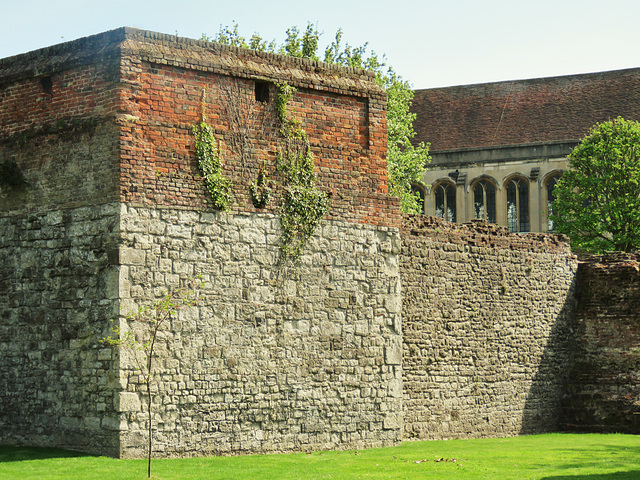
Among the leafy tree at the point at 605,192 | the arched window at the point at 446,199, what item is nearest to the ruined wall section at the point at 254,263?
the leafy tree at the point at 605,192

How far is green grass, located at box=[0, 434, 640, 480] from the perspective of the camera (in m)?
13.3

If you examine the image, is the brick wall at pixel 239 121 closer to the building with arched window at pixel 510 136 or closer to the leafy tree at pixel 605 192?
the leafy tree at pixel 605 192

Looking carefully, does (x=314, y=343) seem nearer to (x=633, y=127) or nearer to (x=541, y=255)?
(x=541, y=255)

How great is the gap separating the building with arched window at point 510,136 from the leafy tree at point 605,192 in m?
7.84

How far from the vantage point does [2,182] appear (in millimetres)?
16125

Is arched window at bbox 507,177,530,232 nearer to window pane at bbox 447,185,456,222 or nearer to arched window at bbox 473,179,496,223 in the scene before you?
arched window at bbox 473,179,496,223

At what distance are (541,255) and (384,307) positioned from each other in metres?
7.18

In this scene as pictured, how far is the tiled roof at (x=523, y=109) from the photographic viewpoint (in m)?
47.6

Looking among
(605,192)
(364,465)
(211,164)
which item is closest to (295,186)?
(211,164)

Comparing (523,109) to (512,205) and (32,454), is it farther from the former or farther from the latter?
(32,454)

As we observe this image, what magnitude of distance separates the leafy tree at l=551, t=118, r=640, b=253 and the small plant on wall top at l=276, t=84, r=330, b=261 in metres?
23.6

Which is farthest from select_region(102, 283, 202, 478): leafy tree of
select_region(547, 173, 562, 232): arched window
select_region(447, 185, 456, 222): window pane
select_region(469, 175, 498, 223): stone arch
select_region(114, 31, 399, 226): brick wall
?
select_region(447, 185, 456, 222): window pane

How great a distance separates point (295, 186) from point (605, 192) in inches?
975

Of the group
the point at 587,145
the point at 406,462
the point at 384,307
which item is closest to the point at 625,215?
the point at 587,145
